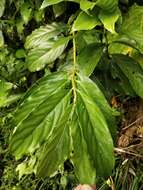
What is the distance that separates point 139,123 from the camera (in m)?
1.69

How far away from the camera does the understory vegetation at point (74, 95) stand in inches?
31.1

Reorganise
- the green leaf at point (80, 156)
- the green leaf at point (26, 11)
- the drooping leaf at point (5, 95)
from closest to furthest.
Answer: the green leaf at point (80, 156), the drooping leaf at point (5, 95), the green leaf at point (26, 11)

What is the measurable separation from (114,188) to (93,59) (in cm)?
80

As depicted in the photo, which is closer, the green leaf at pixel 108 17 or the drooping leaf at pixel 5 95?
the green leaf at pixel 108 17

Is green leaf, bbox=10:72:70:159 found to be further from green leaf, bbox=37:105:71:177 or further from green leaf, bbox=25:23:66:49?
green leaf, bbox=25:23:66:49

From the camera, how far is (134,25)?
1.15 metres

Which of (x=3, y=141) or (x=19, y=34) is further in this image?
(x=3, y=141)

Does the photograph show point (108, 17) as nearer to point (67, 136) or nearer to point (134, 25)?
point (134, 25)

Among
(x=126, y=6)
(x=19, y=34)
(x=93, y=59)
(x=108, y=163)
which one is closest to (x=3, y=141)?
(x=19, y=34)

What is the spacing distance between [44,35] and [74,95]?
0.52 meters

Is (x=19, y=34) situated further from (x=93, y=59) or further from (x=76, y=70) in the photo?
(x=76, y=70)

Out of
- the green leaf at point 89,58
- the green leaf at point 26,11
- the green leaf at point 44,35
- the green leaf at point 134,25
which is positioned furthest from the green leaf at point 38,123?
the green leaf at point 26,11

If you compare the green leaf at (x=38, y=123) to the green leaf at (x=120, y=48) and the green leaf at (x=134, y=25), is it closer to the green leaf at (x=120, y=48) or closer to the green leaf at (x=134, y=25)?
the green leaf at (x=134, y=25)

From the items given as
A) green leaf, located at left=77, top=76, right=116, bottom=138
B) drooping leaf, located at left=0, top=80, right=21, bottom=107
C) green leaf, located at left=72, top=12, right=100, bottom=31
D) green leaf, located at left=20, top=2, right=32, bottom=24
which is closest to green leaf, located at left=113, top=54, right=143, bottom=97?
green leaf, located at left=72, top=12, right=100, bottom=31
